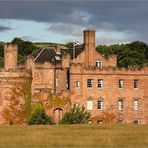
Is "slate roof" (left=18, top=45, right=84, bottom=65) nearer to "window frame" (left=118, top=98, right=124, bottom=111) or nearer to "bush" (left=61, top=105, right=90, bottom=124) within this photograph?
"window frame" (left=118, top=98, right=124, bottom=111)

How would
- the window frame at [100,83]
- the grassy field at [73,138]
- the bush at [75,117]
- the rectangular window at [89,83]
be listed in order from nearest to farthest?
the grassy field at [73,138]
the bush at [75,117]
the rectangular window at [89,83]
the window frame at [100,83]

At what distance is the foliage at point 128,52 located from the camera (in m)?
126

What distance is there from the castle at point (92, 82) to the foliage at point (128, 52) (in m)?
39.0

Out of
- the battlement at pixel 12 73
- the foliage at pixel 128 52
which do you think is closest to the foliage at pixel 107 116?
the battlement at pixel 12 73

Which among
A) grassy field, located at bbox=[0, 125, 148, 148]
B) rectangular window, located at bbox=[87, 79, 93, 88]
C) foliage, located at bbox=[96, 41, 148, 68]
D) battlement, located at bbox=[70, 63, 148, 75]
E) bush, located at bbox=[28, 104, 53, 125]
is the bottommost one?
grassy field, located at bbox=[0, 125, 148, 148]

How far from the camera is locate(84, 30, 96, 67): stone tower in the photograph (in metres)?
Result: 84.9

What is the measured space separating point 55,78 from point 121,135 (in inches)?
1399

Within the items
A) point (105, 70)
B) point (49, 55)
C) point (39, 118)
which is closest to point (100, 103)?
point (105, 70)

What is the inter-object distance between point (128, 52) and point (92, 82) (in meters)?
52.2

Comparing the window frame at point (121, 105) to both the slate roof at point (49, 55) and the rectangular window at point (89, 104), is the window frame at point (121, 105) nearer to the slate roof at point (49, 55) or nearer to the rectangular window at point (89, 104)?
the rectangular window at point (89, 104)

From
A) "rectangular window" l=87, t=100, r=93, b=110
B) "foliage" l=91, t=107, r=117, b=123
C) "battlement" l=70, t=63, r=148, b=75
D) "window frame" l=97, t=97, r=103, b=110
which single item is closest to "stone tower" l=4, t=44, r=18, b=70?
"battlement" l=70, t=63, r=148, b=75

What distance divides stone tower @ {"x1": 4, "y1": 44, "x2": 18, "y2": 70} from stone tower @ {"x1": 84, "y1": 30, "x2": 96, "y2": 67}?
34.1 feet

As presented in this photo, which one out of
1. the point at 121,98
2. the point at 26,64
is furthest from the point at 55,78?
the point at 121,98

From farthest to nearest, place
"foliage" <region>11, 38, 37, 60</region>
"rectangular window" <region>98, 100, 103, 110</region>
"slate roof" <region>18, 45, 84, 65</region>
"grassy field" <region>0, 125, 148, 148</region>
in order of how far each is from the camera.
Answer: "foliage" <region>11, 38, 37, 60</region> < "slate roof" <region>18, 45, 84, 65</region> < "rectangular window" <region>98, 100, 103, 110</region> < "grassy field" <region>0, 125, 148, 148</region>
